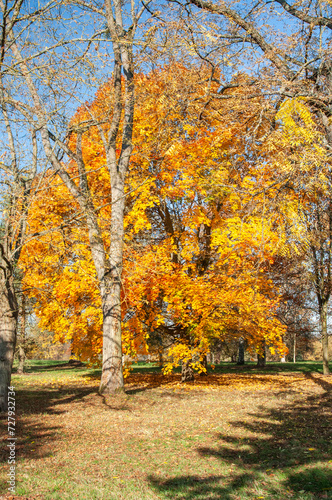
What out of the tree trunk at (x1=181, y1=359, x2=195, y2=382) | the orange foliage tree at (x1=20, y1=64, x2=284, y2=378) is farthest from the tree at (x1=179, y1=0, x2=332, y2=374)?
the tree trunk at (x1=181, y1=359, x2=195, y2=382)

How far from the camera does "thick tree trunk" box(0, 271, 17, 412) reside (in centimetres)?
704

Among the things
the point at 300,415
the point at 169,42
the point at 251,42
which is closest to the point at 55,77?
the point at 169,42

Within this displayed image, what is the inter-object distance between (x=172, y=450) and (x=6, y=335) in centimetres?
412

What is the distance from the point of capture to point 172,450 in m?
4.79

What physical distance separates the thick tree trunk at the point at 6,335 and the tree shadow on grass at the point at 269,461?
4.22 metres

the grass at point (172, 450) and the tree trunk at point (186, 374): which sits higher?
the grass at point (172, 450)

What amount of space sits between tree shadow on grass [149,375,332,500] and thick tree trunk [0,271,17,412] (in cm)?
422

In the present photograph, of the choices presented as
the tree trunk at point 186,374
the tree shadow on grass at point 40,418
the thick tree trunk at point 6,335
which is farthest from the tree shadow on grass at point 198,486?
the tree trunk at point 186,374

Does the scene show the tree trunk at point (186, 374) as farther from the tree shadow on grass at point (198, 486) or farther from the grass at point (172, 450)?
the tree shadow on grass at point (198, 486)

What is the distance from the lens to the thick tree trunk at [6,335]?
704 cm

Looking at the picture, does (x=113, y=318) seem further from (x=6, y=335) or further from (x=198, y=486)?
(x=198, y=486)

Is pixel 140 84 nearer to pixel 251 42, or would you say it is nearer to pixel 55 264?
pixel 251 42

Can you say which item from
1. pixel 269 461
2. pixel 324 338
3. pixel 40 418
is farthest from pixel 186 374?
pixel 269 461

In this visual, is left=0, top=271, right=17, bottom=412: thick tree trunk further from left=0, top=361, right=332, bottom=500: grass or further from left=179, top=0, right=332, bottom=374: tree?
left=179, top=0, right=332, bottom=374: tree
